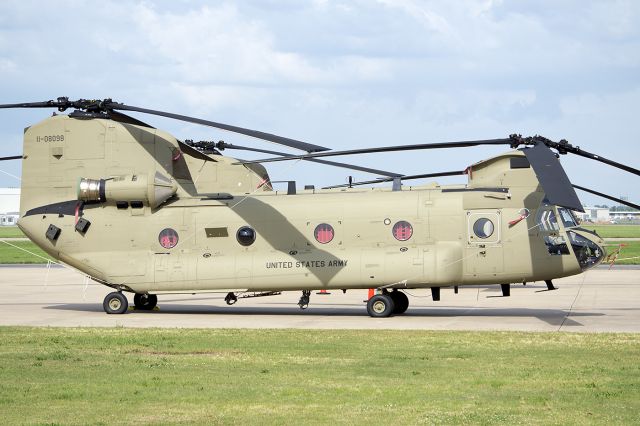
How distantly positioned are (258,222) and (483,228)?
18.8 ft

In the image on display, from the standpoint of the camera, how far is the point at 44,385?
12.3 m

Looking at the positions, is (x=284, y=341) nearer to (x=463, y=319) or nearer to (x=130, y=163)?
(x=463, y=319)

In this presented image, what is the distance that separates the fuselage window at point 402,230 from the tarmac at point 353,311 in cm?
202

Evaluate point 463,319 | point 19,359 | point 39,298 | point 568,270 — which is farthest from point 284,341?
point 39,298

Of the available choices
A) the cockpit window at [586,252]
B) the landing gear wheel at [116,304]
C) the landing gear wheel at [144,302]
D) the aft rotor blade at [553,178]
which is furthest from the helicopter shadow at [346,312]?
the aft rotor blade at [553,178]

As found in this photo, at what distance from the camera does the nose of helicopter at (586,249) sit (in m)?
21.5

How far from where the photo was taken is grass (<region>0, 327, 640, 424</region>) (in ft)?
34.1

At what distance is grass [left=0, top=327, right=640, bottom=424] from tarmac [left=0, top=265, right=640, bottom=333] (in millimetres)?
2620

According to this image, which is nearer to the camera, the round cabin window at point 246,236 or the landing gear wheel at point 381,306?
the landing gear wheel at point 381,306

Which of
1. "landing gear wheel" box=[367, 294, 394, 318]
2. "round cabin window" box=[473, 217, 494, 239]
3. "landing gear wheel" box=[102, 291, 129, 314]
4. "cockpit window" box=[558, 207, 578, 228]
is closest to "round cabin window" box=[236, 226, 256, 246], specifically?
"landing gear wheel" box=[367, 294, 394, 318]

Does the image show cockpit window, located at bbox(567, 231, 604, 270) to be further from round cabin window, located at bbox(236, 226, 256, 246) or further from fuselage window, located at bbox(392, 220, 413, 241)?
round cabin window, located at bbox(236, 226, 256, 246)

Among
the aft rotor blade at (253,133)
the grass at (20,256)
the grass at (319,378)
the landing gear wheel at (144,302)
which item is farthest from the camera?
the grass at (20,256)

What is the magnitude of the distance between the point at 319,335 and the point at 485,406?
7.86 m

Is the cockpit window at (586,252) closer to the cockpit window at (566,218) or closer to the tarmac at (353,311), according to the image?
the cockpit window at (566,218)
